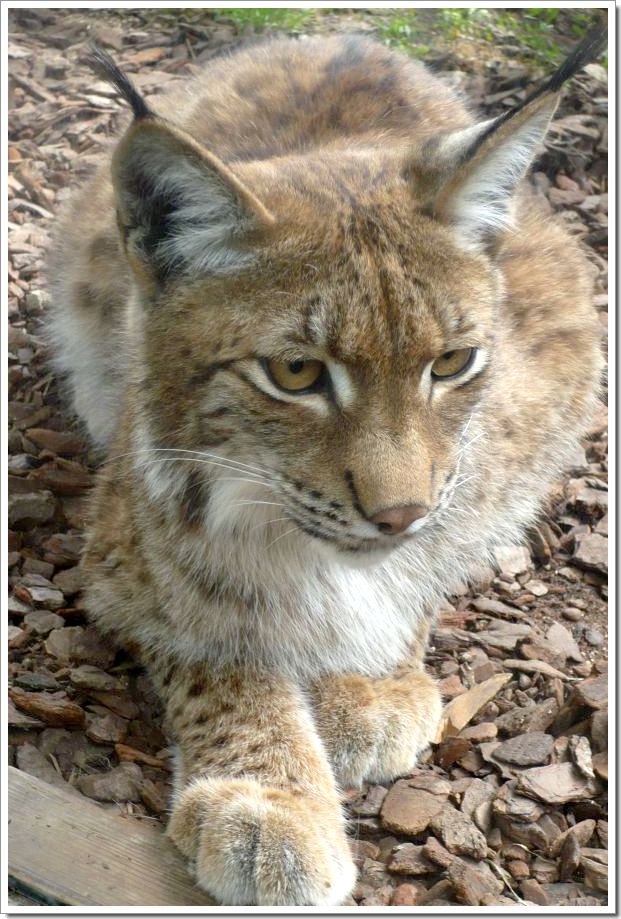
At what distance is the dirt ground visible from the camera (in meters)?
3.07

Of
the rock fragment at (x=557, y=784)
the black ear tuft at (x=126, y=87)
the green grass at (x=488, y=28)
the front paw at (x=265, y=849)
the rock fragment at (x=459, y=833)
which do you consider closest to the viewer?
the black ear tuft at (x=126, y=87)

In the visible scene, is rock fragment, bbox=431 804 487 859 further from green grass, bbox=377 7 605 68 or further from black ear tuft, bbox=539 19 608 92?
green grass, bbox=377 7 605 68

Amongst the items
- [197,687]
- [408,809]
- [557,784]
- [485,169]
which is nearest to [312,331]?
[485,169]

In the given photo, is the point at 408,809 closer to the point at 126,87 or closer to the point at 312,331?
the point at 312,331

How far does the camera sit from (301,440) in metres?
2.75

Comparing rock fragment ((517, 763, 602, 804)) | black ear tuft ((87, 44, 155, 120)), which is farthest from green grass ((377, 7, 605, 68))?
rock fragment ((517, 763, 602, 804))

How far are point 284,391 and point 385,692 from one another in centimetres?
116

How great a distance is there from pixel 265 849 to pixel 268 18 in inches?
184

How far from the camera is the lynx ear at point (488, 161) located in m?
2.77

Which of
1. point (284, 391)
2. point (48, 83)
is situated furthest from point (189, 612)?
point (48, 83)

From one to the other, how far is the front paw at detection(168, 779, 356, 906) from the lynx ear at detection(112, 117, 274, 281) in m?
1.40

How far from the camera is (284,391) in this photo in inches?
109

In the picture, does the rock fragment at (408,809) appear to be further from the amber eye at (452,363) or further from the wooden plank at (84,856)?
the amber eye at (452,363)

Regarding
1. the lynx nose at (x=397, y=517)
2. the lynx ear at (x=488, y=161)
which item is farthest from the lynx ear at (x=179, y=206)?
the lynx nose at (x=397, y=517)
